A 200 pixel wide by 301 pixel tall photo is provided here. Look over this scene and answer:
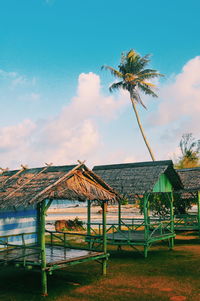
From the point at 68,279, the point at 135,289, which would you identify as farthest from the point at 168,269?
the point at 68,279

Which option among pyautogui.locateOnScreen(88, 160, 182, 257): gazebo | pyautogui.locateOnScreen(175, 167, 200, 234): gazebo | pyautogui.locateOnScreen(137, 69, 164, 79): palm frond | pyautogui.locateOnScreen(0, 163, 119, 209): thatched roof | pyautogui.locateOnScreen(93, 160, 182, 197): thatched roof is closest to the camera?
pyautogui.locateOnScreen(0, 163, 119, 209): thatched roof

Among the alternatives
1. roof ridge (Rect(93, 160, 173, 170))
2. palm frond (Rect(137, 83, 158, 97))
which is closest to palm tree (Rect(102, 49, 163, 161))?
palm frond (Rect(137, 83, 158, 97))

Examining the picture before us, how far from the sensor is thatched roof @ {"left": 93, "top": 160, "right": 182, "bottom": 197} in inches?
632

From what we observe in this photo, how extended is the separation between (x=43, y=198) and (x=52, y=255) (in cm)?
276

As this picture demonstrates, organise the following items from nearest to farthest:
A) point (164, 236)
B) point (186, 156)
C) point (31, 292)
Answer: point (31, 292) < point (164, 236) < point (186, 156)

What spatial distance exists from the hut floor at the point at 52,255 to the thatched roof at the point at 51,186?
1.67 m

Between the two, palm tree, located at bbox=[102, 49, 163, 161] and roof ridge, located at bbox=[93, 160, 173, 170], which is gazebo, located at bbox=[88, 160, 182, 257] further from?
A: palm tree, located at bbox=[102, 49, 163, 161]

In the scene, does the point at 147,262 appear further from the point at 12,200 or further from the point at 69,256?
the point at 12,200

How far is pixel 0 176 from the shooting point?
12766mm

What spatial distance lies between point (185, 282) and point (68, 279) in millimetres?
3891

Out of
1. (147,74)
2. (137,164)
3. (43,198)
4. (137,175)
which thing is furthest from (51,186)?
(147,74)

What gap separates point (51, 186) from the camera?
32.3 feet

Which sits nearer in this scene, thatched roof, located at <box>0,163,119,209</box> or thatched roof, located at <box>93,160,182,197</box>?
thatched roof, located at <box>0,163,119,209</box>

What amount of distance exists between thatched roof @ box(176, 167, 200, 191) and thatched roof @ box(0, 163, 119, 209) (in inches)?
392
